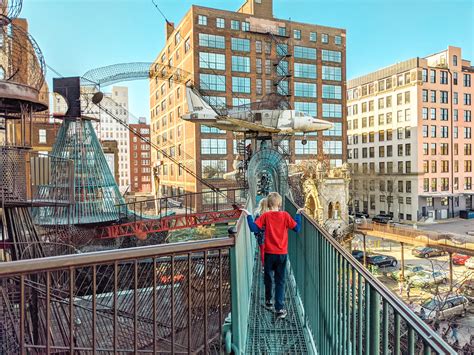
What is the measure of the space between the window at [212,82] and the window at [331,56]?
56.5 feet

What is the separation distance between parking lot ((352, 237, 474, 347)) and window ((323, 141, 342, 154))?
14170 millimetres

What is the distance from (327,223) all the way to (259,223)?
31.6 meters

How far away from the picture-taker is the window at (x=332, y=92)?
176 ft

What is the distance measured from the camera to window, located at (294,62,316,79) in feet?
170

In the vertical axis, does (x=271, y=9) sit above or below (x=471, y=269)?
above

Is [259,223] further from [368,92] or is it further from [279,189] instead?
[368,92]

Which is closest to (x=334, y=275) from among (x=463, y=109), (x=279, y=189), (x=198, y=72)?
(x=279, y=189)

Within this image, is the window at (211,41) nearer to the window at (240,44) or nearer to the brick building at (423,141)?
the window at (240,44)

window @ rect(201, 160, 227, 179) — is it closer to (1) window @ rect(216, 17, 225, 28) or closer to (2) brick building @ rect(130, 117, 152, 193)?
(1) window @ rect(216, 17, 225, 28)

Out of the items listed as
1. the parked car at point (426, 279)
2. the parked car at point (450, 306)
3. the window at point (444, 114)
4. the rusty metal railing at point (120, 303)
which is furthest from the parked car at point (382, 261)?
the window at point (444, 114)

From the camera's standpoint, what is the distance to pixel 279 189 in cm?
1085

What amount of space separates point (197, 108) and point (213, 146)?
15.0 m

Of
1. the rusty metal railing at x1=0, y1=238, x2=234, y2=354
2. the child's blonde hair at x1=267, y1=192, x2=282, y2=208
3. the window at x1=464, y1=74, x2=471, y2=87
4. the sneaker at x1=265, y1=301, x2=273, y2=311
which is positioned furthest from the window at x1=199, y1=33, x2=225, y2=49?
the sneaker at x1=265, y1=301, x2=273, y2=311

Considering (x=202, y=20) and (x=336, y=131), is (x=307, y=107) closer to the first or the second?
(x=336, y=131)
